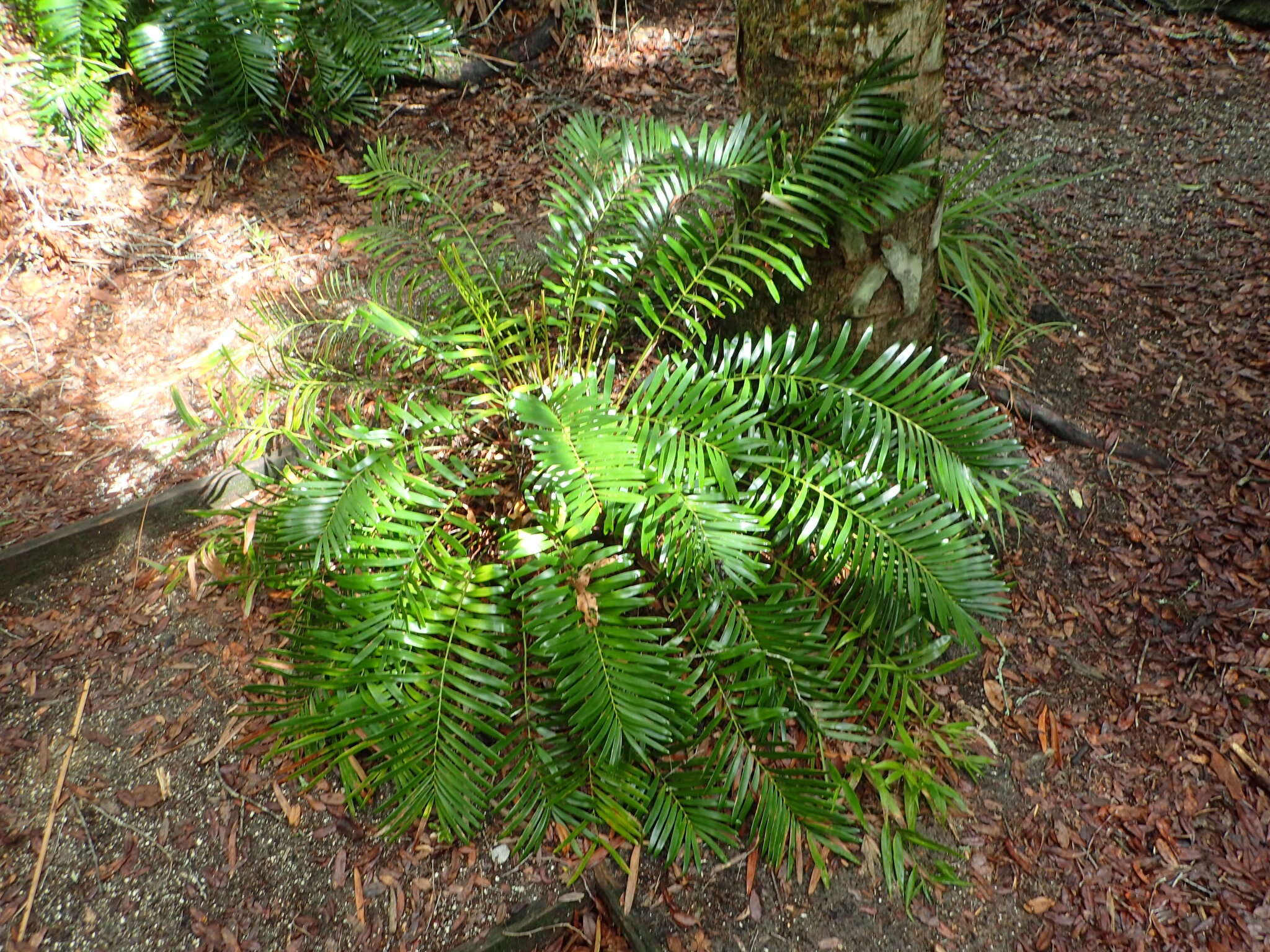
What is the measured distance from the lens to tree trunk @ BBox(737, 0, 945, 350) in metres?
2.33

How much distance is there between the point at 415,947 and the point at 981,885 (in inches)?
56.2

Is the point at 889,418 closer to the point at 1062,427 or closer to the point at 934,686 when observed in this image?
the point at 934,686

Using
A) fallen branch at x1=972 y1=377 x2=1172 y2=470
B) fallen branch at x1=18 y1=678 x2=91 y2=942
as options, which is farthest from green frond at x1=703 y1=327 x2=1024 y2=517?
fallen branch at x1=18 y1=678 x2=91 y2=942

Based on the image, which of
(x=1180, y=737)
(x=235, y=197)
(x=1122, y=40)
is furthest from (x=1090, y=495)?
(x=235, y=197)

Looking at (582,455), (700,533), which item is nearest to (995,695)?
(700,533)

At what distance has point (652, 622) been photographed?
2273 millimetres

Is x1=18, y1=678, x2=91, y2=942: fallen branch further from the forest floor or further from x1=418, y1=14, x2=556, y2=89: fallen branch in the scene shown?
x1=418, y1=14, x2=556, y2=89: fallen branch

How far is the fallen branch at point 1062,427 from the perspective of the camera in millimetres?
3006

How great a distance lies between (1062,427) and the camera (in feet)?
10.1

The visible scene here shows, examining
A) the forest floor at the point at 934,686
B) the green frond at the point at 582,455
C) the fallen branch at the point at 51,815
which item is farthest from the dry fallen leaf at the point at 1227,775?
the fallen branch at the point at 51,815

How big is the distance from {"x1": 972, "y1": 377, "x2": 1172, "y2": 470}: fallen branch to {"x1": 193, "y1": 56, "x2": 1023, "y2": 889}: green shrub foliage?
18.7 inches

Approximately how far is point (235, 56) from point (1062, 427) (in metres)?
3.74

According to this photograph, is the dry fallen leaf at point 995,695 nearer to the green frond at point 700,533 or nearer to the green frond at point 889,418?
the green frond at point 889,418

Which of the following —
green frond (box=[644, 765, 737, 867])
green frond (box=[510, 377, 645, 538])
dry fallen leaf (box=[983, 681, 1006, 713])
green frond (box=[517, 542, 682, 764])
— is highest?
green frond (box=[510, 377, 645, 538])
